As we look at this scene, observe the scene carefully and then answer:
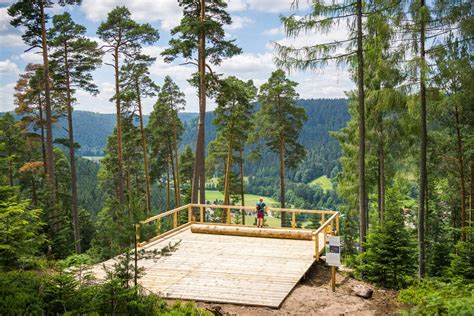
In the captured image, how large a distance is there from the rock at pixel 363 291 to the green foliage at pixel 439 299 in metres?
0.68

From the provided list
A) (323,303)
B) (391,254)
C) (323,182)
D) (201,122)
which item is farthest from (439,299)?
(323,182)

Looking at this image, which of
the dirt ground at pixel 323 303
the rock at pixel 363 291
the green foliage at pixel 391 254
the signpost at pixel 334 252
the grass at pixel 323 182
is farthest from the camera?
the grass at pixel 323 182

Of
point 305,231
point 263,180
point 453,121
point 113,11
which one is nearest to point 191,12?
point 113,11

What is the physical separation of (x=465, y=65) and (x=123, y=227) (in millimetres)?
8995

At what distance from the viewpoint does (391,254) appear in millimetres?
10750

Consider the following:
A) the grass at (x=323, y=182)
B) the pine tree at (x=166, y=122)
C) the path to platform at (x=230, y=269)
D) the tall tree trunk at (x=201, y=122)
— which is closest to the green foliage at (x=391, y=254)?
the path to platform at (x=230, y=269)

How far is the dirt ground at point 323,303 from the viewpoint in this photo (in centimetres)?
844

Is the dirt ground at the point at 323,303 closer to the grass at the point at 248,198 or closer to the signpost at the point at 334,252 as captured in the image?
the signpost at the point at 334,252

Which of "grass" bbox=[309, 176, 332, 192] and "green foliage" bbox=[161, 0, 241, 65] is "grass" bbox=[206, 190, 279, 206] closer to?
"grass" bbox=[309, 176, 332, 192]

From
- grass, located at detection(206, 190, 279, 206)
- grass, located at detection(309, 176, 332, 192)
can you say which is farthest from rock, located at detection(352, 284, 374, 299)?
grass, located at detection(309, 176, 332, 192)

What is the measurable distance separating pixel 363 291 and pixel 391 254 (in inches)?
61.7

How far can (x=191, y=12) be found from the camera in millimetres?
18562

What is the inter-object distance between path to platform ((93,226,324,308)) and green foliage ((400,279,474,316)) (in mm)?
2501

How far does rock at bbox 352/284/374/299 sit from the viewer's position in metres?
9.60
